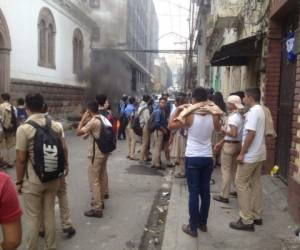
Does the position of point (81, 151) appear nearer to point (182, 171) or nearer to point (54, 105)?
point (182, 171)

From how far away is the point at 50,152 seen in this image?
4.55 m

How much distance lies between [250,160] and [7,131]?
21.1ft

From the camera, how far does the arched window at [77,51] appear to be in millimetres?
27984

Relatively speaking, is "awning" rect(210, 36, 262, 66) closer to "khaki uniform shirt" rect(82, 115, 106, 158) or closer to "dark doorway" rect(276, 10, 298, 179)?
"dark doorway" rect(276, 10, 298, 179)

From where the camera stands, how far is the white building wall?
1814 centimetres

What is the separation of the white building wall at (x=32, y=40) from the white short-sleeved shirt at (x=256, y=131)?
1386cm

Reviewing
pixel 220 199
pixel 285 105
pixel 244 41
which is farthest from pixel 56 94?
pixel 220 199

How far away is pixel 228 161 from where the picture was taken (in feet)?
22.4

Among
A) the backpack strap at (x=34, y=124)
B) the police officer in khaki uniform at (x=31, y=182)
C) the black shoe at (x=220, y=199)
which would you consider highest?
the backpack strap at (x=34, y=124)

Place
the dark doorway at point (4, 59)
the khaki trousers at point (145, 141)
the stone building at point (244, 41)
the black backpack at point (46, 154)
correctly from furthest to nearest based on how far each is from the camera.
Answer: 1. the dark doorway at point (4, 59)
2. the khaki trousers at point (145, 141)
3. the stone building at point (244, 41)
4. the black backpack at point (46, 154)

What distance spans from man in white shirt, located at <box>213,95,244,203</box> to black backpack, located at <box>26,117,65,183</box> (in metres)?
2.55

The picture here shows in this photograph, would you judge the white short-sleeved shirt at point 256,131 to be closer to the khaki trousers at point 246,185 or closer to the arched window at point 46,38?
the khaki trousers at point 246,185

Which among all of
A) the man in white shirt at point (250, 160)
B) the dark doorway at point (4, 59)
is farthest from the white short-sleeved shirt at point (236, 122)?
the dark doorway at point (4, 59)

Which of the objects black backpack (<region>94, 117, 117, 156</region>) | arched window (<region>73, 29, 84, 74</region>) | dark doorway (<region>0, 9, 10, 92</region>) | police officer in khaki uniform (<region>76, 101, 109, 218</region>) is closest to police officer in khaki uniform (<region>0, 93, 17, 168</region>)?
police officer in khaki uniform (<region>76, 101, 109, 218</region>)
